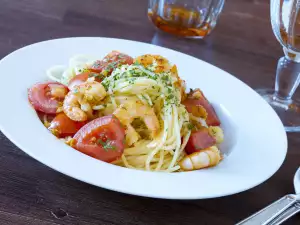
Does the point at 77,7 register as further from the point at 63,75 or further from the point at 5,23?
the point at 63,75

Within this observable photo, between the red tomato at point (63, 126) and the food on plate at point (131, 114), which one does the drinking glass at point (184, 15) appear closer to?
the food on plate at point (131, 114)

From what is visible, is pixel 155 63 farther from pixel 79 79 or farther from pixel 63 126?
pixel 63 126

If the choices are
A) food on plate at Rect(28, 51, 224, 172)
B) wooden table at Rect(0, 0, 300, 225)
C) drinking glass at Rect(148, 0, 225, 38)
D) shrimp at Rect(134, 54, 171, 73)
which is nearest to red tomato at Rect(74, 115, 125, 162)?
food on plate at Rect(28, 51, 224, 172)

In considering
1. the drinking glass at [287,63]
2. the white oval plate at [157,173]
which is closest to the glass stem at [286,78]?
the drinking glass at [287,63]

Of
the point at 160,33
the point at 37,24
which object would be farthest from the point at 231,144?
the point at 37,24

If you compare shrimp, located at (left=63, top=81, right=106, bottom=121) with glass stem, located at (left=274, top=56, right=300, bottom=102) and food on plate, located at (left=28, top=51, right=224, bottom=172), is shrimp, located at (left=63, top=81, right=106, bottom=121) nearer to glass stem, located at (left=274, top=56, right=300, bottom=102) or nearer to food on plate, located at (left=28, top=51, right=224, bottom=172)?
food on plate, located at (left=28, top=51, right=224, bottom=172)
